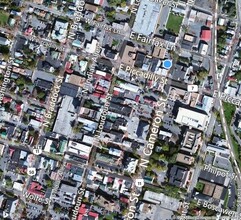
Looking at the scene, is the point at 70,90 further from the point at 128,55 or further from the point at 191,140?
the point at 191,140

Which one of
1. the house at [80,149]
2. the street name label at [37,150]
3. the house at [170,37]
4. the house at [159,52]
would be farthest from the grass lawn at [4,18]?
the house at [170,37]

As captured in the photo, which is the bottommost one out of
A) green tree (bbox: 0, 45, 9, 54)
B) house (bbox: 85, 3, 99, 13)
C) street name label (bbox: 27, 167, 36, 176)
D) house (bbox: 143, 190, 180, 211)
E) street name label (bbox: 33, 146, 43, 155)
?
street name label (bbox: 27, 167, 36, 176)

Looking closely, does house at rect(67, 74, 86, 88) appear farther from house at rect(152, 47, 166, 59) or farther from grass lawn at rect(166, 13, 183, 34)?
grass lawn at rect(166, 13, 183, 34)

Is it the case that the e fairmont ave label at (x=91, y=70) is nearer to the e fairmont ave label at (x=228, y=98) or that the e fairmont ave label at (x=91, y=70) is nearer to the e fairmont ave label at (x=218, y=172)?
the e fairmont ave label at (x=228, y=98)

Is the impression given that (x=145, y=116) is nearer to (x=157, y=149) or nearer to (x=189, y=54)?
(x=157, y=149)

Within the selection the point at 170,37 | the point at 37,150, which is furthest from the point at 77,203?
the point at 170,37

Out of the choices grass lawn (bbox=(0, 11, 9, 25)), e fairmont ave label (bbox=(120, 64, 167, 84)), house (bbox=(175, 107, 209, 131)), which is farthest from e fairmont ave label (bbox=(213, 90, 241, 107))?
grass lawn (bbox=(0, 11, 9, 25))
